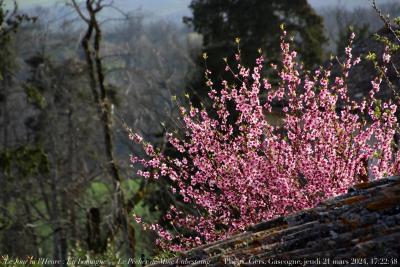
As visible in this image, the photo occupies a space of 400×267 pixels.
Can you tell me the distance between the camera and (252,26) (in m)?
20.5

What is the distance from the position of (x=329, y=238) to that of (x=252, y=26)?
17745 millimetres

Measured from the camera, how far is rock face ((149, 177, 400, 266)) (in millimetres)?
2986

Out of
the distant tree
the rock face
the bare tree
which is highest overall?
the distant tree

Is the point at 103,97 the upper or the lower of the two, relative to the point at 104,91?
lower

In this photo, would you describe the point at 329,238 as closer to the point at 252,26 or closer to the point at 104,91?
the point at 104,91

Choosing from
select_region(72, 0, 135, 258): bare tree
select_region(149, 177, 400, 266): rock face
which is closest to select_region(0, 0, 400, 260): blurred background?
select_region(72, 0, 135, 258): bare tree

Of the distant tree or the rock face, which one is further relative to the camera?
the distant tree

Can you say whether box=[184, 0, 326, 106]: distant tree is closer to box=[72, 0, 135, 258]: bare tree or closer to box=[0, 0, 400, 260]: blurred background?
box=[0, 0, 400, 260]: blurred background

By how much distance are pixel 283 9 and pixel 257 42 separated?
6.62 feet

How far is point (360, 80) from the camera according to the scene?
48.3ft

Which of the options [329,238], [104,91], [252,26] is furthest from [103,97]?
[329,238]

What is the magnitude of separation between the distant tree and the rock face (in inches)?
614

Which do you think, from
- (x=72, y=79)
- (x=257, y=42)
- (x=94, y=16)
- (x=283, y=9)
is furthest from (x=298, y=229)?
(x=72, y=79)

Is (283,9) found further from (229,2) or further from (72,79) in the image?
(72,79)
